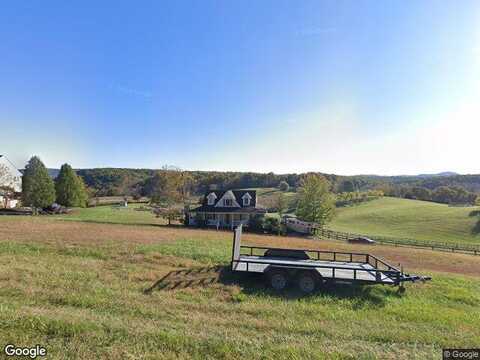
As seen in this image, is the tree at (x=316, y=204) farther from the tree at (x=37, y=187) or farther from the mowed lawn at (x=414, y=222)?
the tree at (x=37, y=187)

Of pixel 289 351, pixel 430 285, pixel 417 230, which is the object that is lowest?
pixel 417 230

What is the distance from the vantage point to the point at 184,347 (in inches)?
211

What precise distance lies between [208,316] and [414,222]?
2624 inches

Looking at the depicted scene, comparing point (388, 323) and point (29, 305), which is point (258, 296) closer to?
point (388, 323)

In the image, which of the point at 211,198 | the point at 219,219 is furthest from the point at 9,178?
the point at 219,219

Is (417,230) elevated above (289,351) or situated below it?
below

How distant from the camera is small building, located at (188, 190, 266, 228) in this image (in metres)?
40.2

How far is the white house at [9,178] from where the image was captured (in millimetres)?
52906

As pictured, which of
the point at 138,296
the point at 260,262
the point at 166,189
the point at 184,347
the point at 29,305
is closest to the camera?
the point at 184,347

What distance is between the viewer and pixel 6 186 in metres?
53.7

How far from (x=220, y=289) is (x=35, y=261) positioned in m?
8.78

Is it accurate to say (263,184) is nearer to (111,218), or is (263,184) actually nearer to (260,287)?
(111,218)

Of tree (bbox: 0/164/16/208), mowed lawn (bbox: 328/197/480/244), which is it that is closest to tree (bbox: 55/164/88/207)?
tree (bbox: 0/164/16/208)

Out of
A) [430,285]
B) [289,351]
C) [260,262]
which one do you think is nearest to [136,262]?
[260,262]
